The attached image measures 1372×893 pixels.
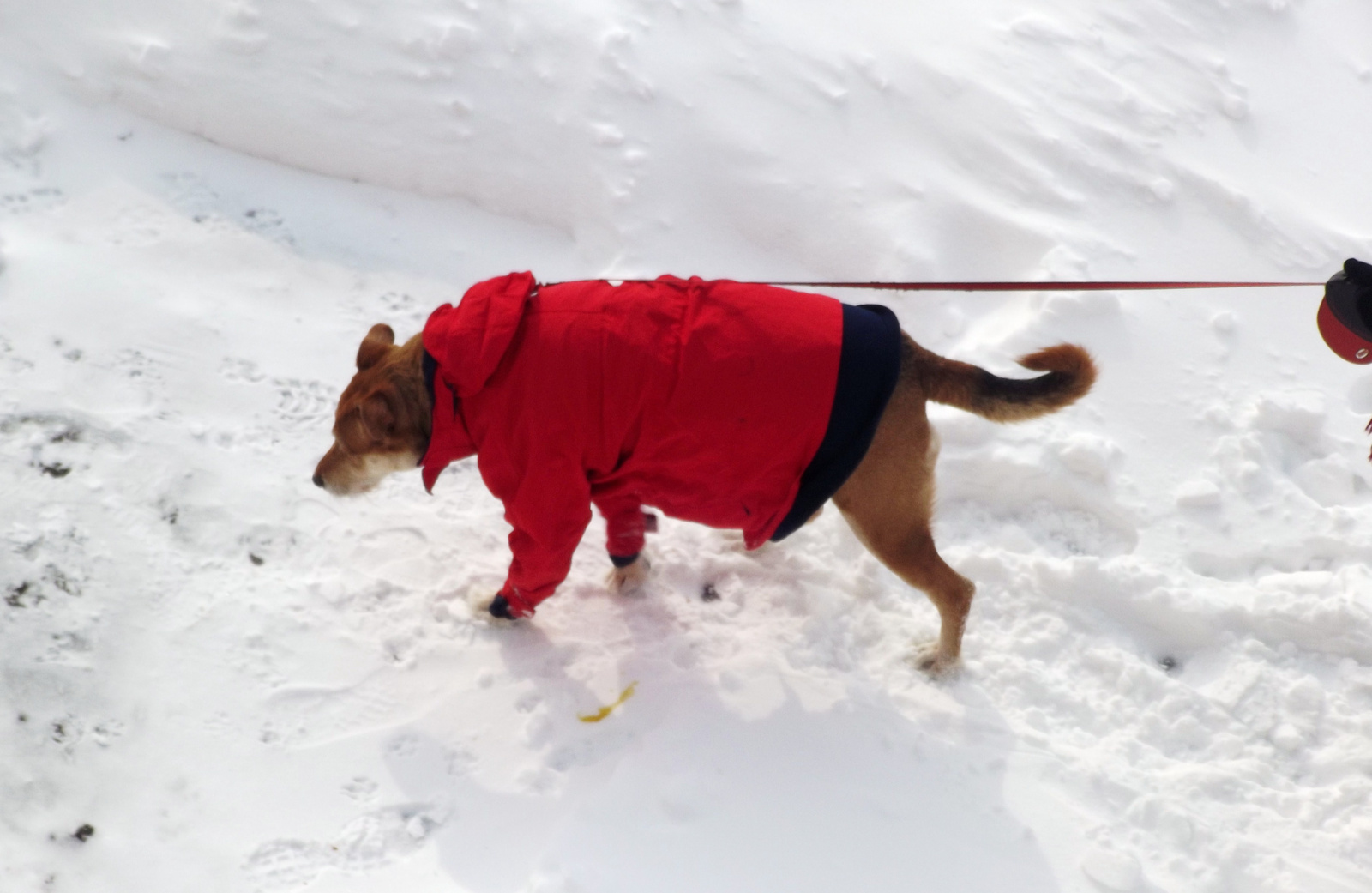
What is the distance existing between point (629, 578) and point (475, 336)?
1.25 meters

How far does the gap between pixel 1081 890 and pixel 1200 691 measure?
1.02 metres

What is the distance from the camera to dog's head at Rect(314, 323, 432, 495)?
9.27 ft

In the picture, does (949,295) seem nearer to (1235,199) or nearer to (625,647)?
(1235,199)

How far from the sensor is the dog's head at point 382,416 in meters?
2.82

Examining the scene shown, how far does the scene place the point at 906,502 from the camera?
9.34 feet

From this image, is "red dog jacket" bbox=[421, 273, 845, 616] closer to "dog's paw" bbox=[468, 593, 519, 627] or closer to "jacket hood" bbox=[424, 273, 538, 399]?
"jacket hood" bbox=[424, 273, 538, 399]

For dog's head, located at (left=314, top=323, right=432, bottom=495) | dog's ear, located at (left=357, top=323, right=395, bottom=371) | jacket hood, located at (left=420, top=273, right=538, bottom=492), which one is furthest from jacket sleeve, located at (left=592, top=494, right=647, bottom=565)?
dog's ear, located at (left=357, top=323, right=395, bottom=371)

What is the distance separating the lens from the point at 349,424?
2.88m

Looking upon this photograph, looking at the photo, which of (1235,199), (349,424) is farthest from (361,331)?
(1235,199)

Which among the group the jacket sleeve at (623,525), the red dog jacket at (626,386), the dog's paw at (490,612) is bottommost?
the dog's paw at (490,612)

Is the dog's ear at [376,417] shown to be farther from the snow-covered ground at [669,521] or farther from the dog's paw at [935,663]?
the dog's paw at [935,663]

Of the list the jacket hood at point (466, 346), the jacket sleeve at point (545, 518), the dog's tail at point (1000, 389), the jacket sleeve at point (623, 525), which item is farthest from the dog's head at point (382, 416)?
the dog's tail at point (1000, 389)

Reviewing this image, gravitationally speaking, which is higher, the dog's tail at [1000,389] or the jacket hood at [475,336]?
the dog's tail at [1000,389]

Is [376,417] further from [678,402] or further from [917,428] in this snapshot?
[917,428]
